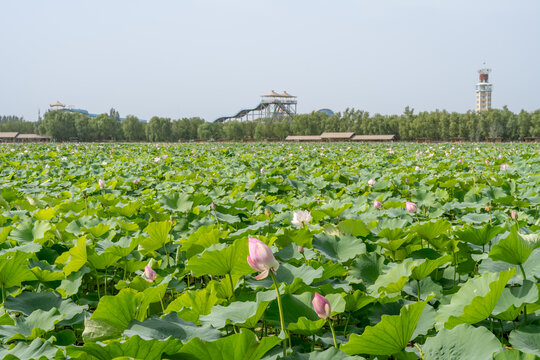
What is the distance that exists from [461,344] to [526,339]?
0.26 m

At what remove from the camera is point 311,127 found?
217 feet

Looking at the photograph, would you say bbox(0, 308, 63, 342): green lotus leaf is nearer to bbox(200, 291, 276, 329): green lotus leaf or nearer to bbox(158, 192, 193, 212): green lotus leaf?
bbox(200, 291, 276, 329): green lotus leaf

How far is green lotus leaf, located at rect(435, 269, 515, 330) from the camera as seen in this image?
1032 mm

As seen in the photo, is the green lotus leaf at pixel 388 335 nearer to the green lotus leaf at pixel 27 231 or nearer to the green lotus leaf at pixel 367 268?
the green lotus leaf at pixel 367 268

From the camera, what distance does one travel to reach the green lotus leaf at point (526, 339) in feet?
3.38

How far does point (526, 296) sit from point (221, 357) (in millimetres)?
839

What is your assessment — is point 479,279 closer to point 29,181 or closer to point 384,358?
point 384,358

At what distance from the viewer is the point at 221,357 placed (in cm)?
84

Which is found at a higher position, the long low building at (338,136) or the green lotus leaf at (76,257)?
the long low building at (338,136)

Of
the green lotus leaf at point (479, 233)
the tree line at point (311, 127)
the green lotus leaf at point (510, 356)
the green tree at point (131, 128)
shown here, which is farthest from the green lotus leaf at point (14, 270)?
the green tree at point (131, 128)

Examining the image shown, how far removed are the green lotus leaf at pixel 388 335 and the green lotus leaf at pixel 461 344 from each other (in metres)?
0.06

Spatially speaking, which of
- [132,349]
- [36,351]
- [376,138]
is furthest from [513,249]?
[376,138]

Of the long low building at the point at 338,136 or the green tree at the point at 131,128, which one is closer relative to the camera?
the long low building at the point at 338,136

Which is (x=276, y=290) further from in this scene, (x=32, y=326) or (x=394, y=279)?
(x=32, y=326)
